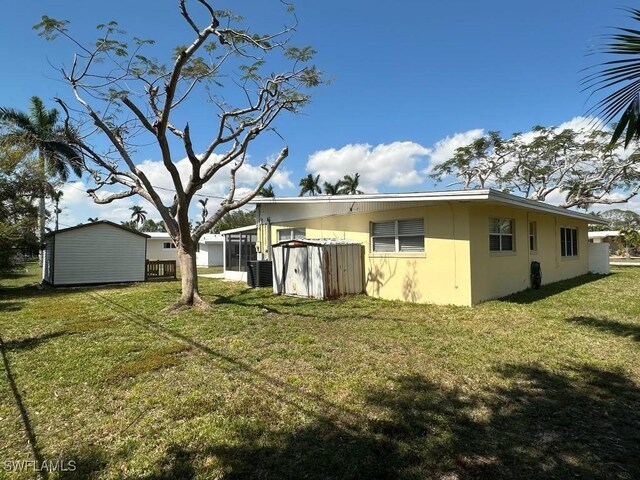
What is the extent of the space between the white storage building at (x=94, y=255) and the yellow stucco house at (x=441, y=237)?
30.9 ft

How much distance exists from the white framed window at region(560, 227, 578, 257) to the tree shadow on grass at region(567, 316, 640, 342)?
860cm

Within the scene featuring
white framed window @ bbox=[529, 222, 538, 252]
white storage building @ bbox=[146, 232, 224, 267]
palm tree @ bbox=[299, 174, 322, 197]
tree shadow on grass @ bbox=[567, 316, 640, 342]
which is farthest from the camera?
palm tree @ bbox=[299, 174, 322, 197]

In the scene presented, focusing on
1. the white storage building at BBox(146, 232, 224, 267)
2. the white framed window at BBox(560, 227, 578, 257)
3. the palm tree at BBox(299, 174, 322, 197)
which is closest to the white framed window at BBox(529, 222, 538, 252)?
the white framed window at BBox(560, 227, 578, 257)

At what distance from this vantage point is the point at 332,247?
1082 centimetres

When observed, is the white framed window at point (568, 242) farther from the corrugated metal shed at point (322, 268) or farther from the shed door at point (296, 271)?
the shed door at point (296, 271)

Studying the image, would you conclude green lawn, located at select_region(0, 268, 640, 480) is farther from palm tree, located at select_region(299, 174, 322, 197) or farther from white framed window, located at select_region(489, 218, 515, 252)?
palm tree, located at select_region(299, 174, 322, 197)

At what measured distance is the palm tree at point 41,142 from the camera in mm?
17219

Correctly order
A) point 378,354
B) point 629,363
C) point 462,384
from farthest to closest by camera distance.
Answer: point 378,354 < point 629,363 < point 462,384

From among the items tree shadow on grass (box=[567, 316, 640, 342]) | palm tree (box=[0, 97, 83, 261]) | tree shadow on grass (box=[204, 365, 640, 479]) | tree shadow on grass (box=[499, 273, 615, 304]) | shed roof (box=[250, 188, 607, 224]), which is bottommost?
tree shadow on grass (box=[204, 365, 640, 479])

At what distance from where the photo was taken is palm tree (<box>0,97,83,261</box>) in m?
17.2

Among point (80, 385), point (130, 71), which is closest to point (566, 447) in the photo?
point (80, 385)

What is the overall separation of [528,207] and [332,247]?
17.6 ft

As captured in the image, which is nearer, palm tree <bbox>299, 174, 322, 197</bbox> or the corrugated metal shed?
the corrugated metal shed

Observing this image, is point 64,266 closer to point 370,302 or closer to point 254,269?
point 254,269
